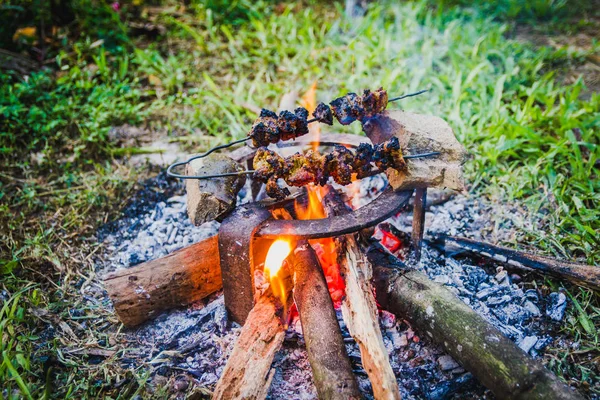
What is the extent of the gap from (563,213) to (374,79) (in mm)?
2666

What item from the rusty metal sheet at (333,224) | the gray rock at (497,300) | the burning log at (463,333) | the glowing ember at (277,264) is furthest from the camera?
the gray rock at (497,300)

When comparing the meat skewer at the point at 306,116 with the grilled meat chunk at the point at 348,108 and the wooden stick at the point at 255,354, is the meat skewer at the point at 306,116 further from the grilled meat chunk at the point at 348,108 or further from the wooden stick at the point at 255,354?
the wooden stick at the point at 255,354

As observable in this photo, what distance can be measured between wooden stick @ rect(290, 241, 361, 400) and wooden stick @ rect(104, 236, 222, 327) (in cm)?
68

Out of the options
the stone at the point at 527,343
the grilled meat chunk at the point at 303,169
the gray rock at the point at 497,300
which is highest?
the grilled meat chunk at the point at 303,169

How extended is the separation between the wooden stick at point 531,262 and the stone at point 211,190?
5.63 feet

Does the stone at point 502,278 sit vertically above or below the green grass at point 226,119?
below

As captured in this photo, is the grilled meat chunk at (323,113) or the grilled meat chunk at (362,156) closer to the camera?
the grilled meat chunk at (362,156)

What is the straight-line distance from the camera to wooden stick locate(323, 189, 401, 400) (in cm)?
226

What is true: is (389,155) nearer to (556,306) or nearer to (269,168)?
(269,168)

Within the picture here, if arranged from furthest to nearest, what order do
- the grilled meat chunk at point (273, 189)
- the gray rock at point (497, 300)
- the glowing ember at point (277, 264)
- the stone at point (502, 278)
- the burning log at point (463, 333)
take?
the stone at point (502, 278)
the gray rock at point (497, 300)
the glowing ember at point (277, 264)
the grilled meat chunk at point (273, 189)
the burning log at point (463, 333)

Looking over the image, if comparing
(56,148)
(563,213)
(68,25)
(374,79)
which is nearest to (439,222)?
(563,213)

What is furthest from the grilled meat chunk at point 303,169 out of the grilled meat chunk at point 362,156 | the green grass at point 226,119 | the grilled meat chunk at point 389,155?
the green grass at point 226,119

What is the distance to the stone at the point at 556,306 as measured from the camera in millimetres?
3004

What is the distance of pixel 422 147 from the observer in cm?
294
